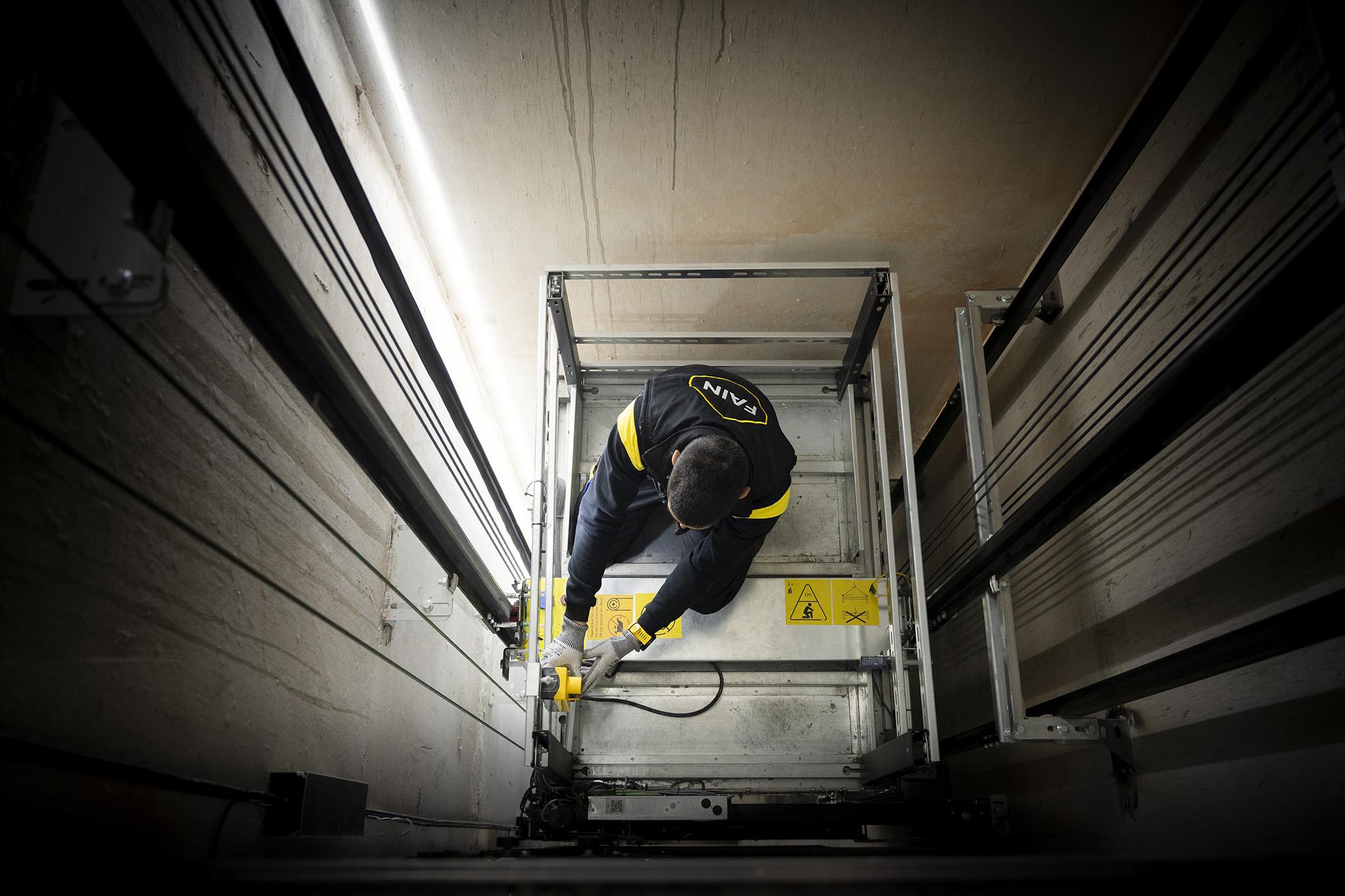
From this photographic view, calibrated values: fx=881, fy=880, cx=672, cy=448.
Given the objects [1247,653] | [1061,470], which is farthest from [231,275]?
[1247,653]

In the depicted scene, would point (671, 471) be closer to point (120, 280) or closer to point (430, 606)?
point (430, 606)

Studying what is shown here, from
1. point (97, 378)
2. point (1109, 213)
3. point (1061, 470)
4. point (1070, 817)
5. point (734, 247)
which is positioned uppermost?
point (734, 247)

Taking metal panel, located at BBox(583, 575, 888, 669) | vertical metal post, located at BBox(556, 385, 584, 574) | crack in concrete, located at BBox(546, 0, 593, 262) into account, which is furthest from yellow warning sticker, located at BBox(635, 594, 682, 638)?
crack in concrete, located at BBox(546, 0, 593, 262)

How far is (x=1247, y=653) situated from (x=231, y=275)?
1.76 m

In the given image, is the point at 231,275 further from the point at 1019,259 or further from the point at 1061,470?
the point at 1019,259

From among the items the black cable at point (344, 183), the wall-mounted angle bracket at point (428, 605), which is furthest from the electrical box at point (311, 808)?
the black cable at point (344, 183)

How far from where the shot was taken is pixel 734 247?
2.89 m

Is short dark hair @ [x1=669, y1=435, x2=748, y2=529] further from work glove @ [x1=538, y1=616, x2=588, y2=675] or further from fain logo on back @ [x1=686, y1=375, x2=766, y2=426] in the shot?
work glove @ [x1=538, y1=616, x2=588, y2=675]

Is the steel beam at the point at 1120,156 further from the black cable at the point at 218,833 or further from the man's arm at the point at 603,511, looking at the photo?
the black cable at the point at 218,833

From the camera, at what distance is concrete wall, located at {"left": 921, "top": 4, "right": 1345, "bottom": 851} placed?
4.94 ft

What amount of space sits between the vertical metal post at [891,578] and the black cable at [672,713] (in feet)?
1.82

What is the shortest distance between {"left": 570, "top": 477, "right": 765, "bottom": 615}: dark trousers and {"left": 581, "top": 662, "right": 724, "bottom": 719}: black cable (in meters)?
0.27

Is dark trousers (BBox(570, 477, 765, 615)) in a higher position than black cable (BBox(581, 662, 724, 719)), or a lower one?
higher

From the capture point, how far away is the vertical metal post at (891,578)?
8.21ft
